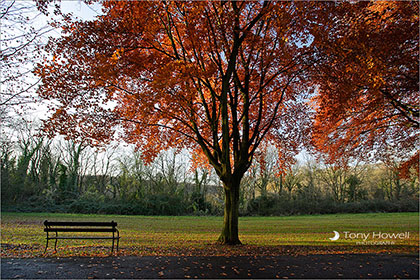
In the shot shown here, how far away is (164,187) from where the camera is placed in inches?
1257

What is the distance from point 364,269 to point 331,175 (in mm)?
39422

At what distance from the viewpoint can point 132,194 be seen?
101 feet

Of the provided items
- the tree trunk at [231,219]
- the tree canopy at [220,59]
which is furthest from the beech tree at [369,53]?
the tree trunk at [231,219]

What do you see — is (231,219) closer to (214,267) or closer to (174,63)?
(214,267)

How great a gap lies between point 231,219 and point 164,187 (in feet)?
→ 75.4

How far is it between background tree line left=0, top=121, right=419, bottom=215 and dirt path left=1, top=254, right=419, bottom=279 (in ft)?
54.2

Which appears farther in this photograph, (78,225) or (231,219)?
(231,219)

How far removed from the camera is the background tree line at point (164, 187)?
2930cm

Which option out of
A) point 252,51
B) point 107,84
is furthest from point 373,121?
point 107,84

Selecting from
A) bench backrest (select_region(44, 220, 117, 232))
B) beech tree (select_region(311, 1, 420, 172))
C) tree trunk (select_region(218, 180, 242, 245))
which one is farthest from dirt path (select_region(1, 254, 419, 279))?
beech tree (select_region(311, 1, 420, 172))

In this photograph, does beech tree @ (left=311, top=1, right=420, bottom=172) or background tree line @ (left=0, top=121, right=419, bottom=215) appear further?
background tree line @ (left=0, top=121, right=419, bottom=215)

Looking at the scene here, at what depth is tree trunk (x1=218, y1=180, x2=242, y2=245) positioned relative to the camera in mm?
9789

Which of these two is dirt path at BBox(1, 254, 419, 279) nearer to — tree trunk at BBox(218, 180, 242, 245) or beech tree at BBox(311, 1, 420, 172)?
tree trunk at BBox(218, 180, 242, 245)

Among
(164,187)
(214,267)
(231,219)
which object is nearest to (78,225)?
(214,267)
